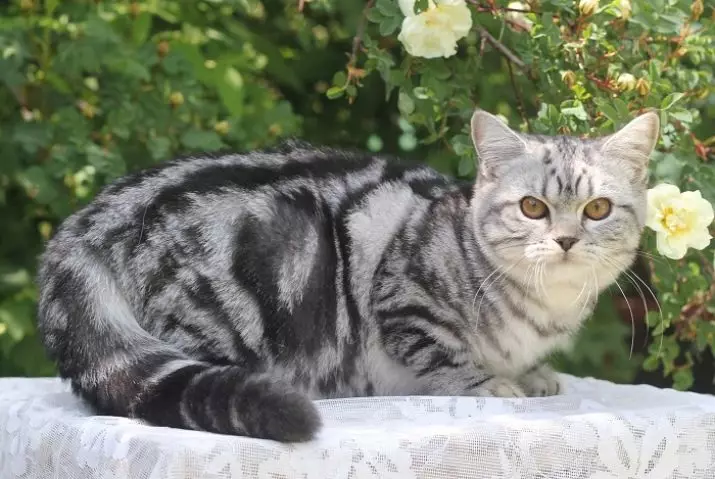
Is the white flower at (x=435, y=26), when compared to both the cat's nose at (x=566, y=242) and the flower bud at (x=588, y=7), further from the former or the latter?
the cat's nose at (x=566, y=242)

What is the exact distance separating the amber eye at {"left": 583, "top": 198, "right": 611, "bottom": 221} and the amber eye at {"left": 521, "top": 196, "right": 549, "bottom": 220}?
0.25 ft

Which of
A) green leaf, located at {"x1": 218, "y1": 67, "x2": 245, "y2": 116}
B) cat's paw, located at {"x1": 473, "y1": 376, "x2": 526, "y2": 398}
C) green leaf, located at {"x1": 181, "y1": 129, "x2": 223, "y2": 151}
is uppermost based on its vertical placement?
green leaf, located at {"x1": 218, "y1": 67, "x2": 245, "y2": 116}

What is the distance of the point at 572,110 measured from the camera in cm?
209

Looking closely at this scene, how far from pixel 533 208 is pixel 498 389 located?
0.36 meters

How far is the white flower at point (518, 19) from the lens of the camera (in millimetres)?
2290

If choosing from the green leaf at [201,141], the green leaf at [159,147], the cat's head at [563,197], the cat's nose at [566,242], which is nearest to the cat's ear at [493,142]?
the cat's head at [563,197]

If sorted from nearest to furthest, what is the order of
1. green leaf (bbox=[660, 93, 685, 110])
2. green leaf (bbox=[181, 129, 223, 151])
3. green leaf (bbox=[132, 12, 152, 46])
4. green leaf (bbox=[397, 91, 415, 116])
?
green leaf (bbox=[660, 93, 685, 110]) → green leaf (bbox=[397, 91, 415, 116]) → green leaf (bbox=[181, 129, 223, 151]) → green leaf (bbox=[132, 12, 152, 46])

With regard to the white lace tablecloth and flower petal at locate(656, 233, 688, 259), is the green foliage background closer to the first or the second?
flower petal at locate(656, 233, 688, 259)

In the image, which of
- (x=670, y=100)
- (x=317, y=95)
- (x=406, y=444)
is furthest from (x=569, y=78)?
(x=317, y=95)

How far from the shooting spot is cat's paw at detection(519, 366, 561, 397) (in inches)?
80.7

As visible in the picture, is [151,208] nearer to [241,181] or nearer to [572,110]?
[241,181]

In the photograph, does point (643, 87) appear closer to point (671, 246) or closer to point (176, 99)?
point (671, 246)

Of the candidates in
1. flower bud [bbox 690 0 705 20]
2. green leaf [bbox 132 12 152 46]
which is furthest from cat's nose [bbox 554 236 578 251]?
green leaf [bbox 132 12 152 46]

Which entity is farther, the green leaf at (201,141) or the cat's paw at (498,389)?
the green leaf at (201,141)
